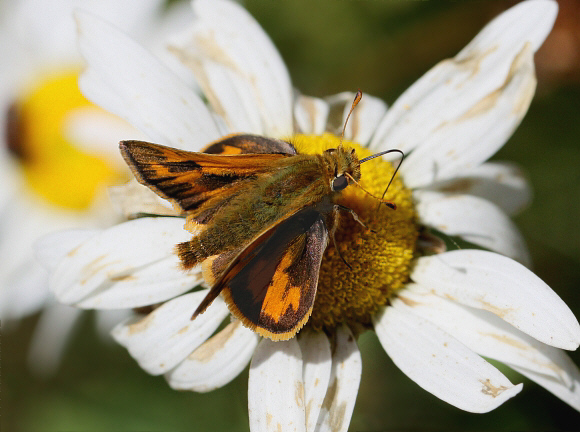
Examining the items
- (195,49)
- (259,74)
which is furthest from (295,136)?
(195,49)

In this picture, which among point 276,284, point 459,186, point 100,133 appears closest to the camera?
point 276,284

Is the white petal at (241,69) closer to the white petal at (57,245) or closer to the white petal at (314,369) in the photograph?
the white petal at (57,245)

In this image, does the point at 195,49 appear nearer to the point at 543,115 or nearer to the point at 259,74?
the point at 259,74

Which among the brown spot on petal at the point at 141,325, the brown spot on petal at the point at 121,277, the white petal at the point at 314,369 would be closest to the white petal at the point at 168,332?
the brown spot on petal at the point at 141,325

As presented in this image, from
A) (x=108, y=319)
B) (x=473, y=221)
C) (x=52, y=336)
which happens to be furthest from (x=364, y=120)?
(x=52, y=336)

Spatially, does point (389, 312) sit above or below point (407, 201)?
below

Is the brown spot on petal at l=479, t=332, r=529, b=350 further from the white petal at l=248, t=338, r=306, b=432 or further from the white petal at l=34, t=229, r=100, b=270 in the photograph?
the white petal at l=34, t=229, r=100, b=270

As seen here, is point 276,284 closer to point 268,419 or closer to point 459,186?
point 268,419
